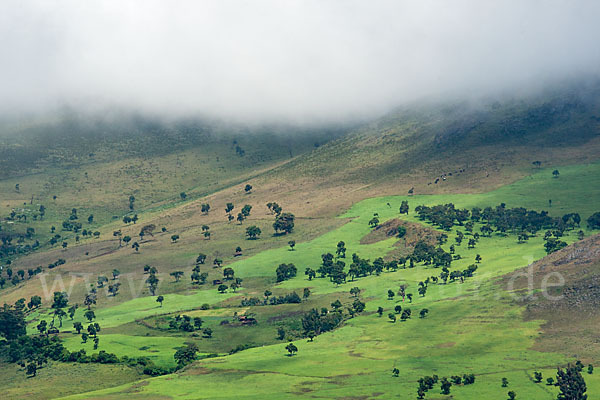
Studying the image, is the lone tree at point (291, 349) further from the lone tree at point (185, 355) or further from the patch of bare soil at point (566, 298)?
the patch of bare soil at point (566, 298)

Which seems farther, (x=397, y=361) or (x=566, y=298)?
(x=566, y=298)

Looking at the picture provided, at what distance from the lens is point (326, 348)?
559ft

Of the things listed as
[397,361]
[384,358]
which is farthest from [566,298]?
[384,358]

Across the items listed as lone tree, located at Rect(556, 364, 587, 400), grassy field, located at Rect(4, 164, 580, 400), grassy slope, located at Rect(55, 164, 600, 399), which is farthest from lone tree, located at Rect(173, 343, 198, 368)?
lone tree, located at Rect(556, 364, 587, 400)

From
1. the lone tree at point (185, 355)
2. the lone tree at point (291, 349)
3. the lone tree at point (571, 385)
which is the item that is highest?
the lone tree at point (185, 355)

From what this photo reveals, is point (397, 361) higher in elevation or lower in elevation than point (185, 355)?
lower

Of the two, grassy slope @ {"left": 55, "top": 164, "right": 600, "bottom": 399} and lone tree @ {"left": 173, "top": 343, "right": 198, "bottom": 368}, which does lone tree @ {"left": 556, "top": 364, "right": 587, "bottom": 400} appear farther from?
lone tree @ {"left": 173, "top": 343, "right": 198, "bottom": 368}

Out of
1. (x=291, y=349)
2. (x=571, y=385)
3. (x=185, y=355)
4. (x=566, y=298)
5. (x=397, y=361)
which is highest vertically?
(x=185, y=355)

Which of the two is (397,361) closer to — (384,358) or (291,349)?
(384,358)

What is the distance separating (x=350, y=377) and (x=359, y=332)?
37.5 meters

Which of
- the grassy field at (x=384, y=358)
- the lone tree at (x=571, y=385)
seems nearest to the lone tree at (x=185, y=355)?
the grassy field at (x=384, y=358)

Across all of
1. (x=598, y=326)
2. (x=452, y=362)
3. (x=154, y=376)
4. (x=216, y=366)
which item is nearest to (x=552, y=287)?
(x=598, y=326)

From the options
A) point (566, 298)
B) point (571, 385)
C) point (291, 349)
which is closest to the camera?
point (571, 385)

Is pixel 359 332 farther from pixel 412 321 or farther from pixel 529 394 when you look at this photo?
pixel 529 394
